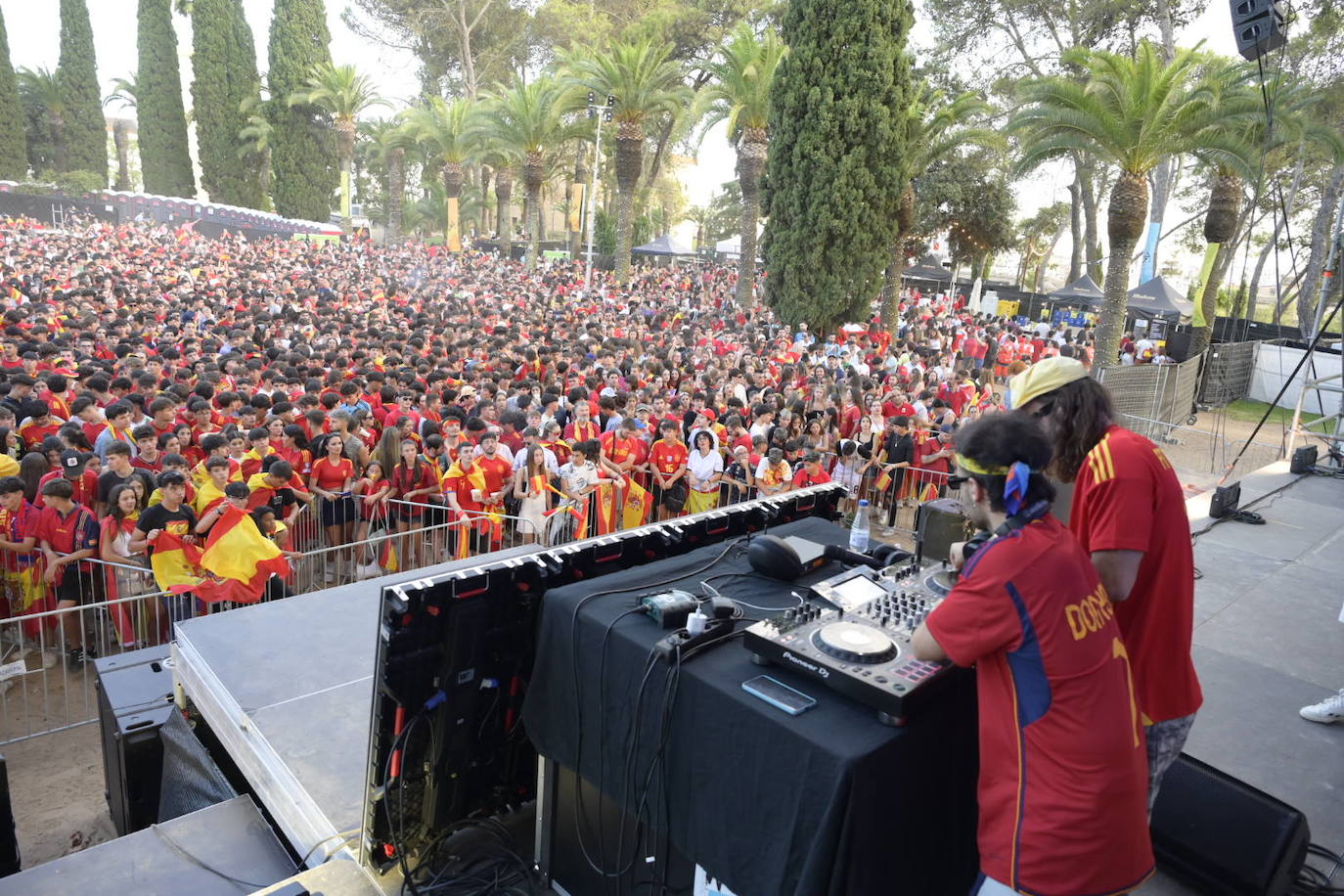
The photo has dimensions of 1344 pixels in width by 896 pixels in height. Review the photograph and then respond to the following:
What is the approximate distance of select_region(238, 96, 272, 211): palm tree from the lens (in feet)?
143

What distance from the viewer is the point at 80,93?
44.3 m

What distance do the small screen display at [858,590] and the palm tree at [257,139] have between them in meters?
48.8

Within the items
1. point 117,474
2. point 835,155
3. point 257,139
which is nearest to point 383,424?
point 117,474

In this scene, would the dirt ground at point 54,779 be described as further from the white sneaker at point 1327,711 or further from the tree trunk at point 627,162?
the tree trunk at point 627,162

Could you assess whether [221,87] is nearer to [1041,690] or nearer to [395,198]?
[395,198]

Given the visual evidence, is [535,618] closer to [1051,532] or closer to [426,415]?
[1051,532]

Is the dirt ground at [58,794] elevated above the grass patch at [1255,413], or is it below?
below

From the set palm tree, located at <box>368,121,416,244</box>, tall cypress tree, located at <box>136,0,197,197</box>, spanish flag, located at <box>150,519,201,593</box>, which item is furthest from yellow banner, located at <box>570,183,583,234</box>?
spanish flag, located at <box>150,519,201,593</box>

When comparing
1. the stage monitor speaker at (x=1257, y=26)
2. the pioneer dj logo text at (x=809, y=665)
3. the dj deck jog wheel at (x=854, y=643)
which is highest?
the stage monitor speaker at (x=1257, y=26)

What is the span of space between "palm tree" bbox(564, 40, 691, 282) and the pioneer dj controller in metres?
24.3

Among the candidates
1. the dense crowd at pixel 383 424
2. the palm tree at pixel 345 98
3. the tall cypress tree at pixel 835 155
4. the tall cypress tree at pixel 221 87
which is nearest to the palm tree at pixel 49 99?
the tall cypress tree at pixel 221 87

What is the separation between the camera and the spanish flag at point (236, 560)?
19.5 ft

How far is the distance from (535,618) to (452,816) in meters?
0.76

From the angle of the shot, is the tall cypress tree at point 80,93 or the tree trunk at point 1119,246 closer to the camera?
the tree trunk at point 1119,246
